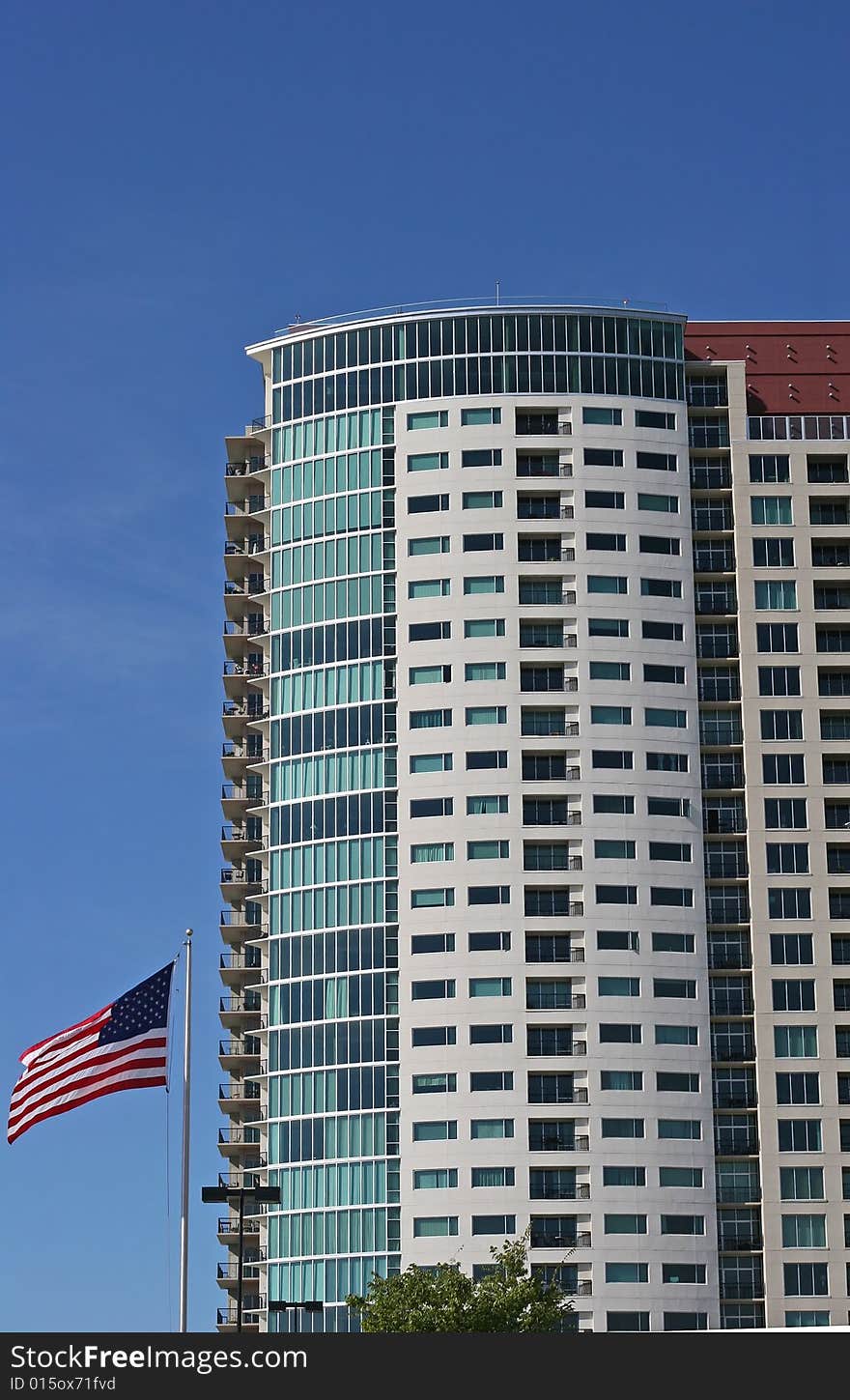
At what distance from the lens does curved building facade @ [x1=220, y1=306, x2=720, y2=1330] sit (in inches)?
4921

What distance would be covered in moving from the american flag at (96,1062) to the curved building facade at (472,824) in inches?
2560

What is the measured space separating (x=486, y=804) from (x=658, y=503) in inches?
886

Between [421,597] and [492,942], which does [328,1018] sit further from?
[421,597]

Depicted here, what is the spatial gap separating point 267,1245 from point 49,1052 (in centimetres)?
7073

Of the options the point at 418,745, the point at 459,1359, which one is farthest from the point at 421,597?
the point at 459,1359

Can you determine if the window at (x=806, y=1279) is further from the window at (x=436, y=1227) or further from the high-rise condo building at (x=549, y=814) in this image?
the window at (x=436, y=1227)

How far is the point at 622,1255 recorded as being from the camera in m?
124

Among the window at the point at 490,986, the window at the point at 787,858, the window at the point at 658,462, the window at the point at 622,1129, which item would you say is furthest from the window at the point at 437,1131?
the window at the point at 658,462

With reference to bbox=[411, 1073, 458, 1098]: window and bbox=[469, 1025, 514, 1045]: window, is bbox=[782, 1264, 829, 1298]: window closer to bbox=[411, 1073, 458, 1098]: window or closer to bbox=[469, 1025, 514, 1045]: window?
bbox=[469, 1025, 514, 1045]: window

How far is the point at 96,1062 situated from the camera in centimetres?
6069

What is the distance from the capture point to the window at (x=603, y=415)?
137375mm

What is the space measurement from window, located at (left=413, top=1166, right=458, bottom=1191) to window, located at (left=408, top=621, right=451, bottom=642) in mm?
31429

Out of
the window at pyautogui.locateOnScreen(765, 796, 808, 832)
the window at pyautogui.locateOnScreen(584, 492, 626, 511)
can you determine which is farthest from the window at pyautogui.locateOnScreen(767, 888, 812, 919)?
the window at pyautogui.locateOnScreen(584, 492, 626, 511)

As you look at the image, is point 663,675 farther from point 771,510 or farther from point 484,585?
point 771,510
